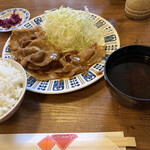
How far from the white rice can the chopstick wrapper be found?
0.65ft

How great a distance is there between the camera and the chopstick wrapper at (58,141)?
0.90m

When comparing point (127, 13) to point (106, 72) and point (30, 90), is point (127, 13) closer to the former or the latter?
point (106, 72)

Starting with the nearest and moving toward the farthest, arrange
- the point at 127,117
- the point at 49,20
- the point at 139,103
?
1. the point at 139,103
2. the point at 127,117
3. the point at 49,20

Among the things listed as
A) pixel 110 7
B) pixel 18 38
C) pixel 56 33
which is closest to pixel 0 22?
pixel 18 38

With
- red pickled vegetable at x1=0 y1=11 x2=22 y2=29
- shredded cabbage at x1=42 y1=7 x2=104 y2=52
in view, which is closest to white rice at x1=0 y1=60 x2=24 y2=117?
shredded cabbage at x1=42 y1=7 x2=104 y2=52

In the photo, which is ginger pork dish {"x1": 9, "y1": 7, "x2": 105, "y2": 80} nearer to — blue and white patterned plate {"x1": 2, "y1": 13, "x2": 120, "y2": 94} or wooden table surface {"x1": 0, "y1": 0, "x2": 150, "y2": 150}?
blue and white patterned plate {"x1": 2, "y1": 13, "x2": 120, "y2": 94}

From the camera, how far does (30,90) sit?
1.23m

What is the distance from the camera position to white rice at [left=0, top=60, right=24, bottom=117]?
1.04 m

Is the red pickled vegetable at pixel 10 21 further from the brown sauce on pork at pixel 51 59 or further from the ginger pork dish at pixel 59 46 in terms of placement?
the brown sauce on pork at pixel 51 59

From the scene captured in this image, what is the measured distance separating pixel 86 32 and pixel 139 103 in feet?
3.65

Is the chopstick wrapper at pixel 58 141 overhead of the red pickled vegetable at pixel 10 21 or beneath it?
beneath

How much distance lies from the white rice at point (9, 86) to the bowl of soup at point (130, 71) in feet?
2.19

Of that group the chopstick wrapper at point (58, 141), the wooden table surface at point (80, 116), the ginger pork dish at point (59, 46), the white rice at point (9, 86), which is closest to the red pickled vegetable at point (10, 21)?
the ginger pork dish at point (59, 46)

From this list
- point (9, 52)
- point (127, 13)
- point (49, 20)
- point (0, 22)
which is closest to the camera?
point (9, 52)
